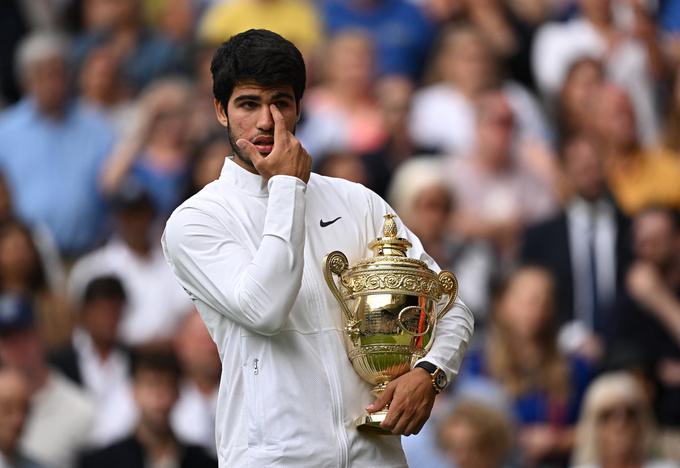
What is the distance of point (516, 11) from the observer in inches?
482

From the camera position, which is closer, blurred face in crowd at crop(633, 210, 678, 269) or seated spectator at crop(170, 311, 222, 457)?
seated spectator at crop(170, 311, 222, 457)

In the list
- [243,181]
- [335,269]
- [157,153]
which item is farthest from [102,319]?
[335,269]

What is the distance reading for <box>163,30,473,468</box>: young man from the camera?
452 centimetres

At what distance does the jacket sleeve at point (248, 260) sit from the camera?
4457 mm

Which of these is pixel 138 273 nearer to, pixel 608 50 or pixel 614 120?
pixel 614 120

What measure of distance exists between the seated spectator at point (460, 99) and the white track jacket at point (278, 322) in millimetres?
6336

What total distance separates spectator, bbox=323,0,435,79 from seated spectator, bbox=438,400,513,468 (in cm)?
395

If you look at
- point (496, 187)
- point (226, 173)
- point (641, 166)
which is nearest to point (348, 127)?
point (496, 187)

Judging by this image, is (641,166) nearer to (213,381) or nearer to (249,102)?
(213,381)

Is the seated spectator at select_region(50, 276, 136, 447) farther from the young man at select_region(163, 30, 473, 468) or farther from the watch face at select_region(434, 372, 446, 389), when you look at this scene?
the watch face at select_region(434, 372, 446, 389)

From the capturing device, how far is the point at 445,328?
482 cm

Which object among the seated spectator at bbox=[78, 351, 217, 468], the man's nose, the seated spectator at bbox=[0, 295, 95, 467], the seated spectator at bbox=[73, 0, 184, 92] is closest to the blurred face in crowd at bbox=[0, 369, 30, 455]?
the seated spectator at bbox=[0, 295, 95, 467]

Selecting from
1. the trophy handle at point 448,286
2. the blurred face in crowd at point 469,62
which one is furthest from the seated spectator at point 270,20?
the trophy handle at point 448,286

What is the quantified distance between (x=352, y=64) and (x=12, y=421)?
3.94 meters
